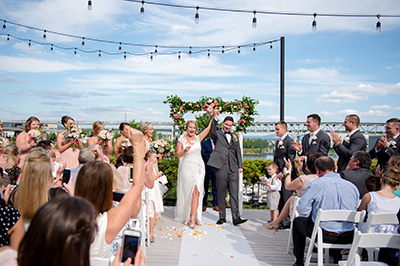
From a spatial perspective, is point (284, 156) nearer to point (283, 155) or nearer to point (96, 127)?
point (283, 155)

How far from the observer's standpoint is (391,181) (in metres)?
3.56

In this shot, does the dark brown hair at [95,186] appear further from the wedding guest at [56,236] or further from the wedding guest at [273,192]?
the wedding guest at [273,192]

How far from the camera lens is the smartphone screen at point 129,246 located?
1.56 m

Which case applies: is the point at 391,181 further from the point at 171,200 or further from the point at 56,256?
the point at 171,200

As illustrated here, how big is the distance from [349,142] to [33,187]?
5.26 meters

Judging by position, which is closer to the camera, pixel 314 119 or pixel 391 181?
pixel 391 181

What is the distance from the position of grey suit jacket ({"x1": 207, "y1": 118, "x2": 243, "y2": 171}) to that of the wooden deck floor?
134 centimetres

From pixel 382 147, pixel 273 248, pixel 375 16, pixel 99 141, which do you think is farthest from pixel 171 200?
pixel 375 16

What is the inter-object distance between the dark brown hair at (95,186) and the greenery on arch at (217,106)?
5.01 meters

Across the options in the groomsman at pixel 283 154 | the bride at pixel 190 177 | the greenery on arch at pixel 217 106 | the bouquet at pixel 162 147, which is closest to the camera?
the bouquet at pixel 162 147

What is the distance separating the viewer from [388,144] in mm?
5238

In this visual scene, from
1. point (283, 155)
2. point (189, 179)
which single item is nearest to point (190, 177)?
point (189, 179)

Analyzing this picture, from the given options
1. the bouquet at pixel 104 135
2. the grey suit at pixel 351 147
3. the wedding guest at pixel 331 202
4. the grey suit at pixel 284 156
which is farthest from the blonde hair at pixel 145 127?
the grey suit at pixel 351 147

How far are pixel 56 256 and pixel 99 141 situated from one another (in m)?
5.06
